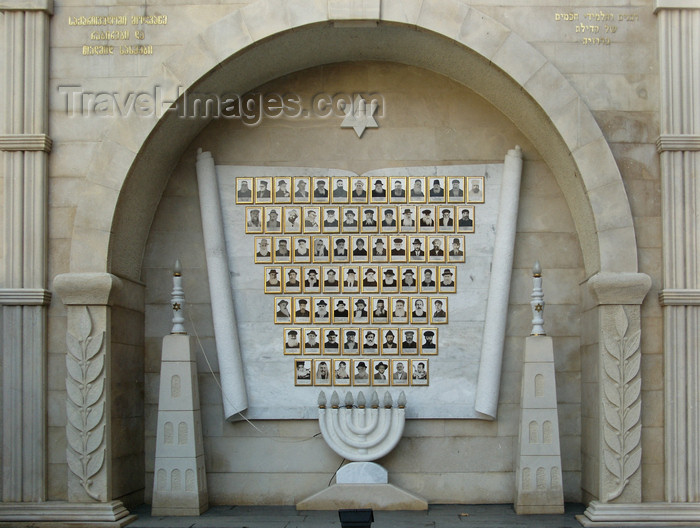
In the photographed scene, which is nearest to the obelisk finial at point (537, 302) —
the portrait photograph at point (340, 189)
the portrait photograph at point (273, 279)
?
the portrait photograph at point (340, 189)

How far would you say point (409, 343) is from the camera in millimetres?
10719

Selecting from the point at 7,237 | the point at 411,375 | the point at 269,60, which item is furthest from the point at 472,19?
the point at 7,237

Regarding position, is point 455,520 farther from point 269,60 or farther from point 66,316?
point 269,60

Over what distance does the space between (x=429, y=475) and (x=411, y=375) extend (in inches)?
45.3

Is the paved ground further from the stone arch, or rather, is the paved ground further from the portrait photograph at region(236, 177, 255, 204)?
the portrait photograph at region(236, 177, 255, 204)

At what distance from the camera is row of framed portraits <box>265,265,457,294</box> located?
1080 centimetres

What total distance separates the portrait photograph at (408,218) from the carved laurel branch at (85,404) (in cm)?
362

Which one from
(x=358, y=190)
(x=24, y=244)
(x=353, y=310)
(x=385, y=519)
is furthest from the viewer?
(x=358, y=190)

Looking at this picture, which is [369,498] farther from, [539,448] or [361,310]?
[361,310]

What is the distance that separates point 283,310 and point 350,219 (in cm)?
132

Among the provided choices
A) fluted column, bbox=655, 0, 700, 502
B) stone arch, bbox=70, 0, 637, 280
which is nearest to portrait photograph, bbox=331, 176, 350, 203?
stone arch, bbox=70, 0, 637, 280

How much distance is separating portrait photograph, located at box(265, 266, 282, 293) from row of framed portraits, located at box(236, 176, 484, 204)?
0.80 m

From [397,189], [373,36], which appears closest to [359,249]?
[397,189]

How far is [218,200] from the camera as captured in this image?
10.9m
